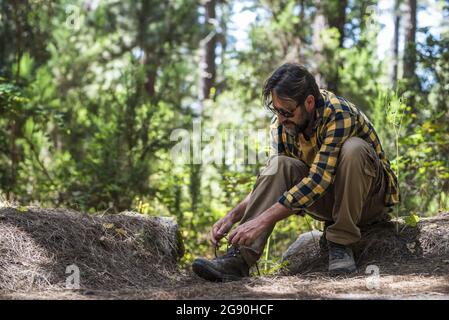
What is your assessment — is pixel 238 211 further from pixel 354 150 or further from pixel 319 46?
pixel 319 46

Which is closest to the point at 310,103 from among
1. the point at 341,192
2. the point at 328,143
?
the point at 328,143

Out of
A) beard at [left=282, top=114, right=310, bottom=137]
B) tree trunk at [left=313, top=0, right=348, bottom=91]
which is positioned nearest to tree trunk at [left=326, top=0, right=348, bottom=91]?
tree trunk at [left=313, top=0, right=348, bottom=91]

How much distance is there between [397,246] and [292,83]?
1.23 m

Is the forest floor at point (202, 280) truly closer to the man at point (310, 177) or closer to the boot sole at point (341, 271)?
the boot sole at point (341, 271)

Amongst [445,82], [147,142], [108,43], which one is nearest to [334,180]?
[445,82]

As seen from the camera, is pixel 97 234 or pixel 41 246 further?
pixel 97 234

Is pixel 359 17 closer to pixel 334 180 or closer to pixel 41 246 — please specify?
pixel 334 180

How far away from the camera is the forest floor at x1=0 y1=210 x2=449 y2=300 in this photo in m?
2.53

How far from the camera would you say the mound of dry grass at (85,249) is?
2.92m

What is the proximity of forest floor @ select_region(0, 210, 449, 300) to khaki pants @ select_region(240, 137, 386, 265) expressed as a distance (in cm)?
23

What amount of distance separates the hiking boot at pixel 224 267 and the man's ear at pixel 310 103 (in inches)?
35.6

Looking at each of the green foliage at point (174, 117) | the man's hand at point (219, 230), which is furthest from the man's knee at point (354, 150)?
the green foliage at point (174, 117)

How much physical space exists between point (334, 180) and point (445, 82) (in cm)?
379
